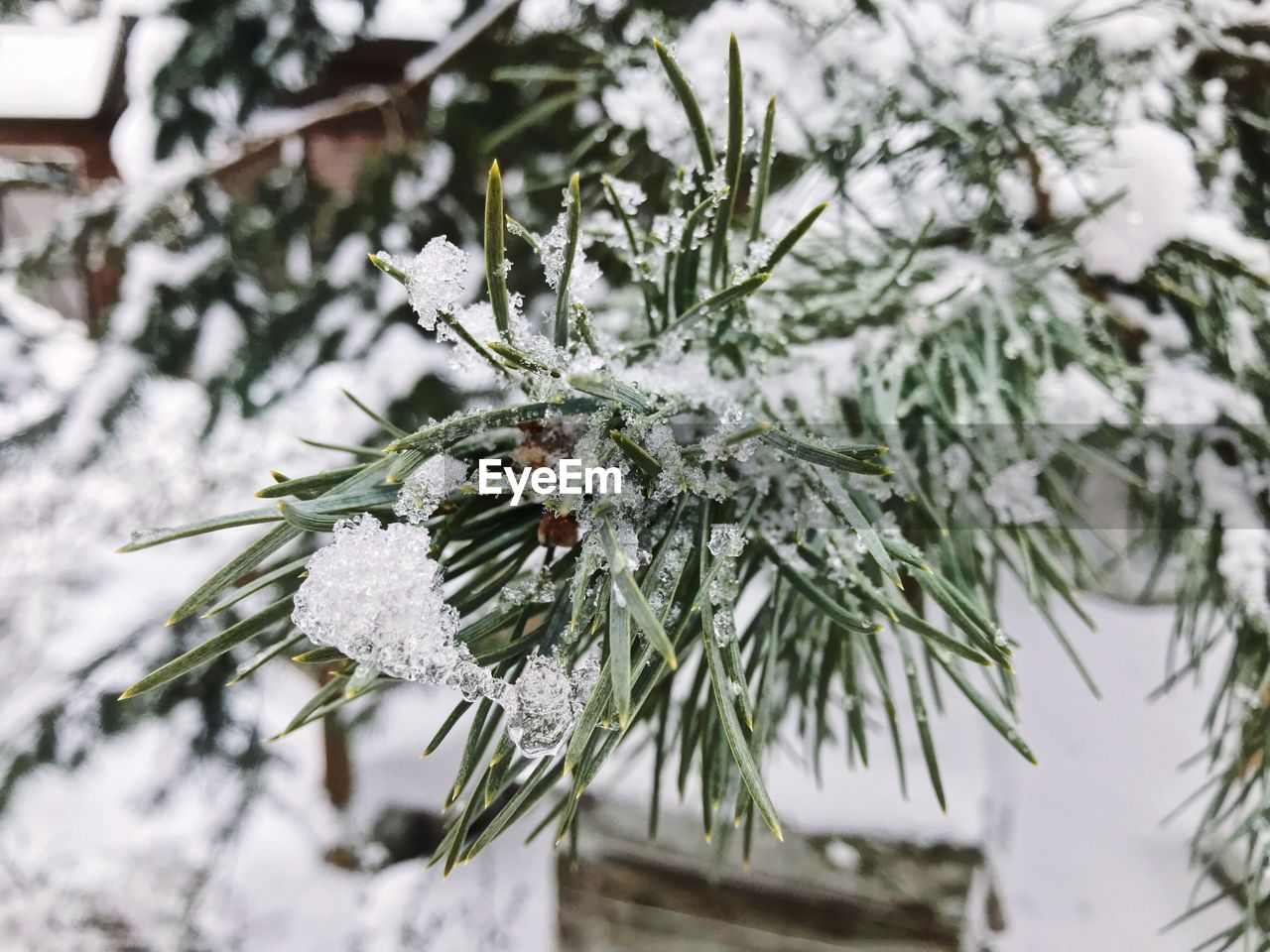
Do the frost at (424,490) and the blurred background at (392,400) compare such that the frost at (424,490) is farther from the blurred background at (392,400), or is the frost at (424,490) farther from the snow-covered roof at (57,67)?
the snow-covered roof at (57,67)

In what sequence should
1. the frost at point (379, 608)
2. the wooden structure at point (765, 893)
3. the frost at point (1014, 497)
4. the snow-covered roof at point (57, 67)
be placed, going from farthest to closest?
the snow-covered roof at point (57, 67) → the wooden structure at point (765, 893) → the frost at point (1014, 497) → the frost at point (379, 608)

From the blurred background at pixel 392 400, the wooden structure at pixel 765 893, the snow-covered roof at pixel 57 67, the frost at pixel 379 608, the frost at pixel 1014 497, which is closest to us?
the frost at pixel 379 608

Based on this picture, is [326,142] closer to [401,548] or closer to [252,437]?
[252,437]

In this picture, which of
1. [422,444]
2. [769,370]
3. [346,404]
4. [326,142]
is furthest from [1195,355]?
[326,142]

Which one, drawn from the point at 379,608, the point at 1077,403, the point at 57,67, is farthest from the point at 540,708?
the point at 57,67

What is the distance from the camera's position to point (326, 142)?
131 cm

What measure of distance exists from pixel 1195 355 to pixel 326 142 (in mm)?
1301

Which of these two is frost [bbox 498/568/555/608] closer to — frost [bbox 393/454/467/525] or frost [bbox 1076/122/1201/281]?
frost [bbox 393/454/467/525]

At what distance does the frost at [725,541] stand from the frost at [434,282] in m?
0.11

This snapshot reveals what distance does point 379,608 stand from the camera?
202 mm

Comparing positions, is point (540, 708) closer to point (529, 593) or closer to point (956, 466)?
point (529, 593)

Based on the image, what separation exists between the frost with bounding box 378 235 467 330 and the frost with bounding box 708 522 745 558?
0.11 metres

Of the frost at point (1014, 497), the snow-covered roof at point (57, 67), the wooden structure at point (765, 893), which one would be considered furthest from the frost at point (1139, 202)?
the snow-covered roof at point (57, 67)

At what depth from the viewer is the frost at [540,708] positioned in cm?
21
